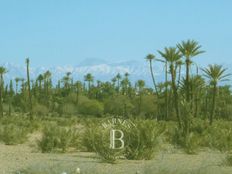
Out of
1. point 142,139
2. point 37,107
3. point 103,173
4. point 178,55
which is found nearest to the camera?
point 103,173

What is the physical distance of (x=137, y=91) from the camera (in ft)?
394

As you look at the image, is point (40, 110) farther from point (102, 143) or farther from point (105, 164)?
point (105, 164)

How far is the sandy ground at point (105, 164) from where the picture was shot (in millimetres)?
17703

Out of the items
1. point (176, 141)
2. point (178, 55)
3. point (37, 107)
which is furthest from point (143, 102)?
point (176, 141)

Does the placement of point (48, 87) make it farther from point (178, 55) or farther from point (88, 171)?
point (88, 171)

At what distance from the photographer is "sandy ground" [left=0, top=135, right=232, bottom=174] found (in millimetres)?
17703

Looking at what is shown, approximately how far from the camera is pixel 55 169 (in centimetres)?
1627

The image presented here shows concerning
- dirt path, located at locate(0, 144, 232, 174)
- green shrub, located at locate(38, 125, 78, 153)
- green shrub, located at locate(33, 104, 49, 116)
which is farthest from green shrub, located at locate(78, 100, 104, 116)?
green shrub, located at locate(38, 125, 78, 153)

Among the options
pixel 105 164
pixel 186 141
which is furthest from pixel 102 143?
pixel 186 141

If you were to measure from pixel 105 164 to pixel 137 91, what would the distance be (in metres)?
99.4

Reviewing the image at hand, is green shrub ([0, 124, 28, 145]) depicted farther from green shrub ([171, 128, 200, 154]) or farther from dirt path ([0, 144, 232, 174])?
green shrub ([171, 128, 200, 154])

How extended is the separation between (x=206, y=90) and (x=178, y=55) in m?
21.3

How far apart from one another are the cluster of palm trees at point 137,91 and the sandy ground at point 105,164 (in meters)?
26.2

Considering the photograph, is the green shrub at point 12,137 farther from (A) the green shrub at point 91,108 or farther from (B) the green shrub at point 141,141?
(A) the green shrub at point 91,108
